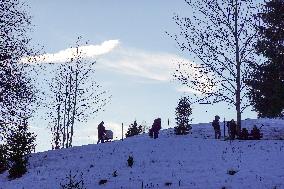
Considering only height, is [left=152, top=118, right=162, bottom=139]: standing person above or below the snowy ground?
above

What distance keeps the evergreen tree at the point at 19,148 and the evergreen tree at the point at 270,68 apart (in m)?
14.2

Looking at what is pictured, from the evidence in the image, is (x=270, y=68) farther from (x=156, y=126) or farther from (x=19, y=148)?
(x=19, y=148)

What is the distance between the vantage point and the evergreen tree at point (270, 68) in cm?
2936

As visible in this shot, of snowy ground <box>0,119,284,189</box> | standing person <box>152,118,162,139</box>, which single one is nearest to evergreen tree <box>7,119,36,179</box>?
snowy ground <box>0,119,284,189</box>

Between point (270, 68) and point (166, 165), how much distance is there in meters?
14.2

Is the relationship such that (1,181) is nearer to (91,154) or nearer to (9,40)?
(91,154)

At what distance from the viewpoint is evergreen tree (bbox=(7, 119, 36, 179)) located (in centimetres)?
2125

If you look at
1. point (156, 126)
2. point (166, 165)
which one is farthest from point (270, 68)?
point (166, 165)

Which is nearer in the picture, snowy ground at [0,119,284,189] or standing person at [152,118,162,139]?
snowy ground at [0,119,284,189]

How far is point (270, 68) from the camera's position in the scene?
30484 mm

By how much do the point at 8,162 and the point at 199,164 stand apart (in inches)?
403

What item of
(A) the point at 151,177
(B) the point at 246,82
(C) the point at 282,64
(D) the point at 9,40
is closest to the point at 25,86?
(D) the point at 9,40

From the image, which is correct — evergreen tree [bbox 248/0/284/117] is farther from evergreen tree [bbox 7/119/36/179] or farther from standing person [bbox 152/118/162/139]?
evergreen tree [bbox 7/119/36/179]

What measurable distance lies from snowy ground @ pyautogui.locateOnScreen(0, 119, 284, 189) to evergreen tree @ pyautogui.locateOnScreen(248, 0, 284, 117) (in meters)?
5.52
